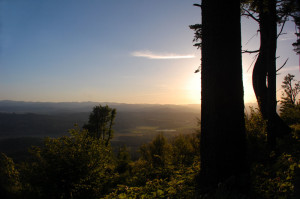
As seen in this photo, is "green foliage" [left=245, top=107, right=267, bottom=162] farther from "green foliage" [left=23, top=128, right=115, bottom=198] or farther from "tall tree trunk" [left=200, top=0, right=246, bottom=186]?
"green foliage" [left=23, top=128, right=115, bottom=198]

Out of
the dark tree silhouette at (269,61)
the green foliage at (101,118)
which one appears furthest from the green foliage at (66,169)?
the green foliage at (101,118)

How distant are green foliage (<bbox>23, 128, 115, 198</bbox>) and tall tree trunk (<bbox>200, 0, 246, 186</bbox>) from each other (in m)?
3.41

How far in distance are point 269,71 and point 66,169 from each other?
7.82m

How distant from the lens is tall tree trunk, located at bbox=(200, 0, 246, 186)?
144 inches

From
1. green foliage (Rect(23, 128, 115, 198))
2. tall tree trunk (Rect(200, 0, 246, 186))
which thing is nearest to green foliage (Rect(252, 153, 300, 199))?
tall tree trunk (Rect(200, 0, 246, 186))

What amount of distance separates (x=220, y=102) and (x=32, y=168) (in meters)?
5.43

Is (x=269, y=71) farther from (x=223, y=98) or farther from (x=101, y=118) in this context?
(x=101, y=118)

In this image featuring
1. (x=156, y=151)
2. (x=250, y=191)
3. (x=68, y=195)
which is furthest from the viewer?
(x=156, y=151)

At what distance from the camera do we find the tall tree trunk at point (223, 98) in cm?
365

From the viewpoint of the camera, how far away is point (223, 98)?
373cm

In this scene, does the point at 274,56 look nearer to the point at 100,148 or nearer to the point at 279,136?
the point at 279,136

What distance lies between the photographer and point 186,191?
3.73m

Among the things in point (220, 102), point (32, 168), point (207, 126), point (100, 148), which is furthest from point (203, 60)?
point (32, 168)

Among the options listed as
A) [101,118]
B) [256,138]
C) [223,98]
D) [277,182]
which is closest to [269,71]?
[256,138]
